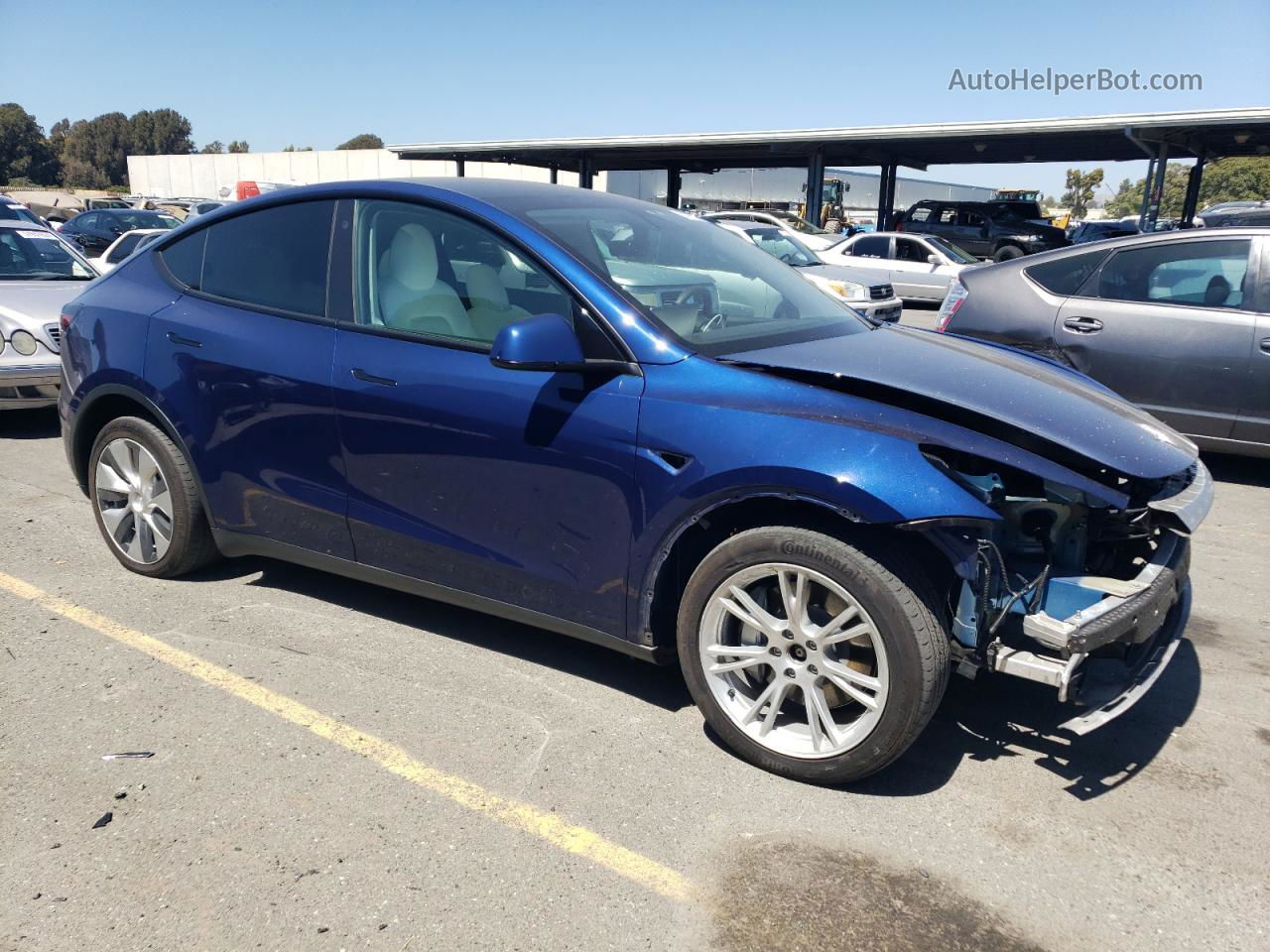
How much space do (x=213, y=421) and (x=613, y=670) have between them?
1.87 metres

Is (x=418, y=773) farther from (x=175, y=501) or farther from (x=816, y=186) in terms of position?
(x=816, y=186)

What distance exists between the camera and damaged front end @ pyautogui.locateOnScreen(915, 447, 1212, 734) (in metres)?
2.63

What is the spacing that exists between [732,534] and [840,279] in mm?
11279

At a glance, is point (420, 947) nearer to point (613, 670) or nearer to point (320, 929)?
point (320, 929)

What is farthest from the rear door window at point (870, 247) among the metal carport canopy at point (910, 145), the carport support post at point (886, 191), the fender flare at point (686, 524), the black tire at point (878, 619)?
the black tire at point (878, 619)

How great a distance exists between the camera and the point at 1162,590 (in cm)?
286

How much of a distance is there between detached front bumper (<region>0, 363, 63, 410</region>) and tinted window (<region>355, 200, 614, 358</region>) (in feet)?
15.0

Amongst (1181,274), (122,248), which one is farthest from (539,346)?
(122,248)

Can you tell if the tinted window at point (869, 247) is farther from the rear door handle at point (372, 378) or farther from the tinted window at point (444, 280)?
the rear door handle at point (372, 378)

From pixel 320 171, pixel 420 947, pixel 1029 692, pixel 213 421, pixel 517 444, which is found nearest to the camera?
pixel 420 947

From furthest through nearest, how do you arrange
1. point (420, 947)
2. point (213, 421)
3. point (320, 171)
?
point (320, 171)
point (213, 421)
point (420, 947)

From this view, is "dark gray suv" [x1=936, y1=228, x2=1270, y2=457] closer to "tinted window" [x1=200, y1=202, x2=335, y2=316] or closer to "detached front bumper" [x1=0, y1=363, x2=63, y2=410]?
"tinted window" [x1=200, y1=202, x2=335, y2=316]

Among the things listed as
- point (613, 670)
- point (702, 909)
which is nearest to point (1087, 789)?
point (702, 909)

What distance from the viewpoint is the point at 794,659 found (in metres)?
2.88
